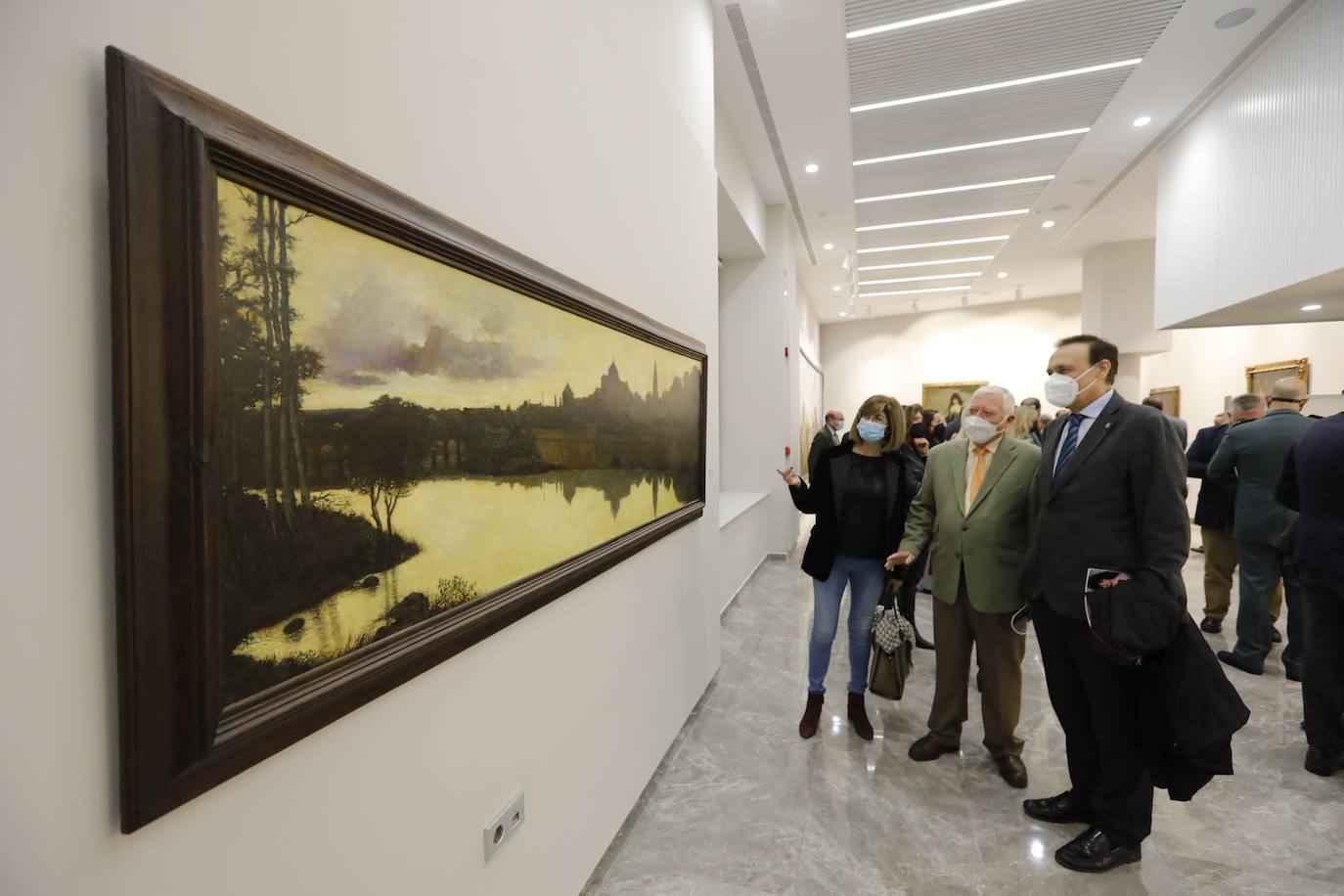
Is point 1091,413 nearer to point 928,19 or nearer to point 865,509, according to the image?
point 865,509

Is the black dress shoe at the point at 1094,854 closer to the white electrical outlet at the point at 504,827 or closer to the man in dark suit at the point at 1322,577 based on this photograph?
the man in dark suit at the point at 1322,577

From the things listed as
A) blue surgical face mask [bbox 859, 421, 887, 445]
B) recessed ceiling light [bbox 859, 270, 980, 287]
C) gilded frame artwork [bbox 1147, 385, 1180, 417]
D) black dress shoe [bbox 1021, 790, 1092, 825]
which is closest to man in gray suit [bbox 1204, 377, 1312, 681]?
black dress shoe [bbox 1021, 790, 1092, 825]

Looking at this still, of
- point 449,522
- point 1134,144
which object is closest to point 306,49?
point 449,522

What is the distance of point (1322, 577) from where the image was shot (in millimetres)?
2914

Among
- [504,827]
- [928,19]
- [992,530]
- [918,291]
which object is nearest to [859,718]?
[992,530]

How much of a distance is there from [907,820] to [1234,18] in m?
5.90

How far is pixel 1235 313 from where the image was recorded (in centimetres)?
518

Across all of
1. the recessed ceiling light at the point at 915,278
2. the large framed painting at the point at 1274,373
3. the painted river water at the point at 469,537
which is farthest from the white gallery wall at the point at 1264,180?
the recessed ceiling light at the point at 915,278

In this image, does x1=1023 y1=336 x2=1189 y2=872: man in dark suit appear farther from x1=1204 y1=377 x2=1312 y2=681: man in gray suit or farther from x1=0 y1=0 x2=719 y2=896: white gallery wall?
x1=1204 y1=377 x2=1312 y2=681: man in gray suit

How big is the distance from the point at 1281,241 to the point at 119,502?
258 inches

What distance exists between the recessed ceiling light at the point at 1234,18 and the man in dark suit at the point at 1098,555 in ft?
12.3

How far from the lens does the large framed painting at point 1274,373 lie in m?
7.04

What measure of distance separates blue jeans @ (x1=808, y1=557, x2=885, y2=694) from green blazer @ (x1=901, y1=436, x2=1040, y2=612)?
1.35 feet

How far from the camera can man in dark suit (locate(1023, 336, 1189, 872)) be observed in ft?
7.06
